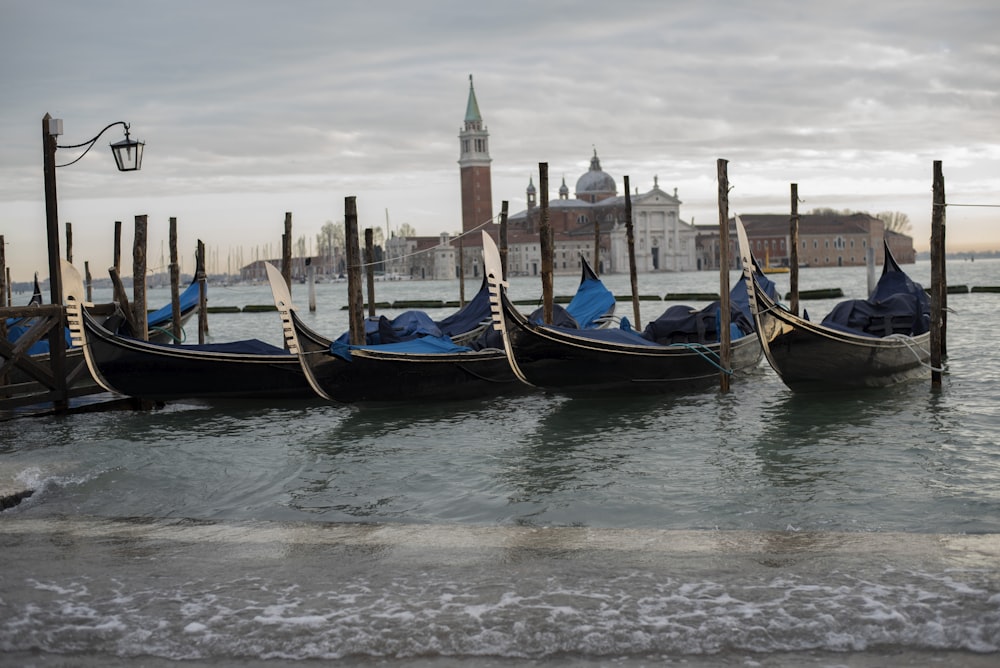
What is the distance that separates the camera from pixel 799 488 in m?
4.66

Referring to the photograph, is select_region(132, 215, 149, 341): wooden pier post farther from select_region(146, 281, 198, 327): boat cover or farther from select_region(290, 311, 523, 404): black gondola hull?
select_region(146, 281, 198, 327): boat cover

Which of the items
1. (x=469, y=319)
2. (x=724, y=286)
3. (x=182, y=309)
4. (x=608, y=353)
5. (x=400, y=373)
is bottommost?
(x=400, y=373)

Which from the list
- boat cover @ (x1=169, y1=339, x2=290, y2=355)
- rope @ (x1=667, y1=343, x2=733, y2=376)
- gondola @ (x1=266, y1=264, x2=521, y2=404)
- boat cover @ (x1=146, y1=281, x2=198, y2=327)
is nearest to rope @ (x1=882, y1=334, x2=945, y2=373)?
rope @ (x1=667, y1=343, x2=733, y2=376)

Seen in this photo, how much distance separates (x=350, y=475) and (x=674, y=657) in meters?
3.30

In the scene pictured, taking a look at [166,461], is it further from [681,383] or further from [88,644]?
[681,383]

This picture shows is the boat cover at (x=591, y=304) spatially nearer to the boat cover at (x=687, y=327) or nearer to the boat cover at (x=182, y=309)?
the boat cover at (x=687, y=327)

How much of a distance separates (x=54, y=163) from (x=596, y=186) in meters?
77.9

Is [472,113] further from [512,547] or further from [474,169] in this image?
[512,547]

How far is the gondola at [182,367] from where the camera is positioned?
708 centimetres

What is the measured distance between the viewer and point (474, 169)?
7338 cm

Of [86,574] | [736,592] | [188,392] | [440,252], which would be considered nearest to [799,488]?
[736,592]

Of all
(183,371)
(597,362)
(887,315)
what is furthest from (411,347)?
(887,315)

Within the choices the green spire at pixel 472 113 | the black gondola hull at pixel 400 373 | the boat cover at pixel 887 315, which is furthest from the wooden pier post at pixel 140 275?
the green spire at pixel 472 113

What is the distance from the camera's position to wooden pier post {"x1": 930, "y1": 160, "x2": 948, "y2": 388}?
7.40m
